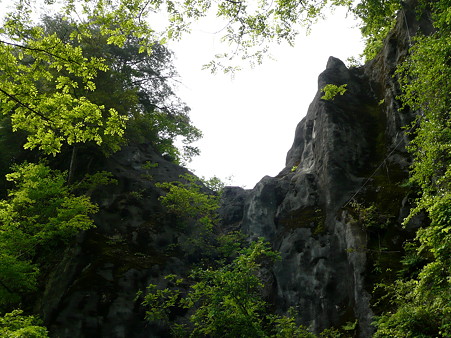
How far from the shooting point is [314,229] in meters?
11.5

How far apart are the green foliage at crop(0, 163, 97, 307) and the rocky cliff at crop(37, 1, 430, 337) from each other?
1705mm

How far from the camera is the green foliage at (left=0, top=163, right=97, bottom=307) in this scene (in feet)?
28.6

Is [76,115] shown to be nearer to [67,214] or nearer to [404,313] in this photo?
[67,214]

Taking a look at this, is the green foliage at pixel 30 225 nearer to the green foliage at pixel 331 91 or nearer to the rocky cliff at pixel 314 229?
the rocky cliff at pixel 314 229

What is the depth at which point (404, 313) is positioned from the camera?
5.42 meters

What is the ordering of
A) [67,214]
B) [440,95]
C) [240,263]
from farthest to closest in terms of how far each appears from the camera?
[67,214] → [240,263] → [440,95]

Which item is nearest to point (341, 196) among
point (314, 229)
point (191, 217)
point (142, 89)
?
point (314, 229)

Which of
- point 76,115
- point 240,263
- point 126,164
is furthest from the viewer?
point 126,164

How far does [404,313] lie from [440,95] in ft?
14.8

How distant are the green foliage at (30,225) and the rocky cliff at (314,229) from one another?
5.59 feet

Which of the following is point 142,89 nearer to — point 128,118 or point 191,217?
point 191,217

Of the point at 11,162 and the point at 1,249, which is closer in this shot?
the point at 1,249

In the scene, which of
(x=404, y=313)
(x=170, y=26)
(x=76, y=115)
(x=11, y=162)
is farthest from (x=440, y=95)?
(x=11, y=162)

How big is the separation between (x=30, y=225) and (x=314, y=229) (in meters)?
9.66
